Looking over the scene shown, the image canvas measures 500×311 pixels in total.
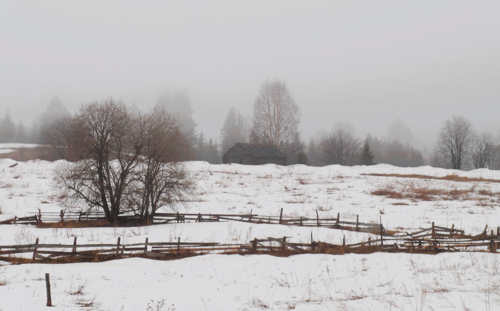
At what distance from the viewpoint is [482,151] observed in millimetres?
67812

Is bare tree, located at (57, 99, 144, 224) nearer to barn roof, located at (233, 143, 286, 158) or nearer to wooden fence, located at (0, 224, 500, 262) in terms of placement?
wooden fence, located at (0, 224, 500, 262)

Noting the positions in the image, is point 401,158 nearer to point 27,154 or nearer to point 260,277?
point 27,154

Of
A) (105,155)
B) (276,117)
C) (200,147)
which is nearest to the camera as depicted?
(105,155)

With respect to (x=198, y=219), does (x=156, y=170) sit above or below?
above

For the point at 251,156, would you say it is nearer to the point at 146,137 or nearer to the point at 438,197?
the point at 438,197

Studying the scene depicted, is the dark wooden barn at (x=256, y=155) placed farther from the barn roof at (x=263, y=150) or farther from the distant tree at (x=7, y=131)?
the distant tree at (x=7, y=131)

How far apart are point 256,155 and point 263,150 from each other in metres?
2.01

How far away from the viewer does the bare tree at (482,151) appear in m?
65.1

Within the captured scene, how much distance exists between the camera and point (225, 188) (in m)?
31.5

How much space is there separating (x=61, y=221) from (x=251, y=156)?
33.9 meters

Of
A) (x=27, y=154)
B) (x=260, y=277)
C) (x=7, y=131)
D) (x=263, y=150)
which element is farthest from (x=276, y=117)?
(x=7, y=131)

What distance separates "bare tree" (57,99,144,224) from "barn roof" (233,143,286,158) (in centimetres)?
3188

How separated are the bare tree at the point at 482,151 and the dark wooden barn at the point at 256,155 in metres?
43.8

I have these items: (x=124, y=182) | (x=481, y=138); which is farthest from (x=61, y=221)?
(x=481, y=138)
